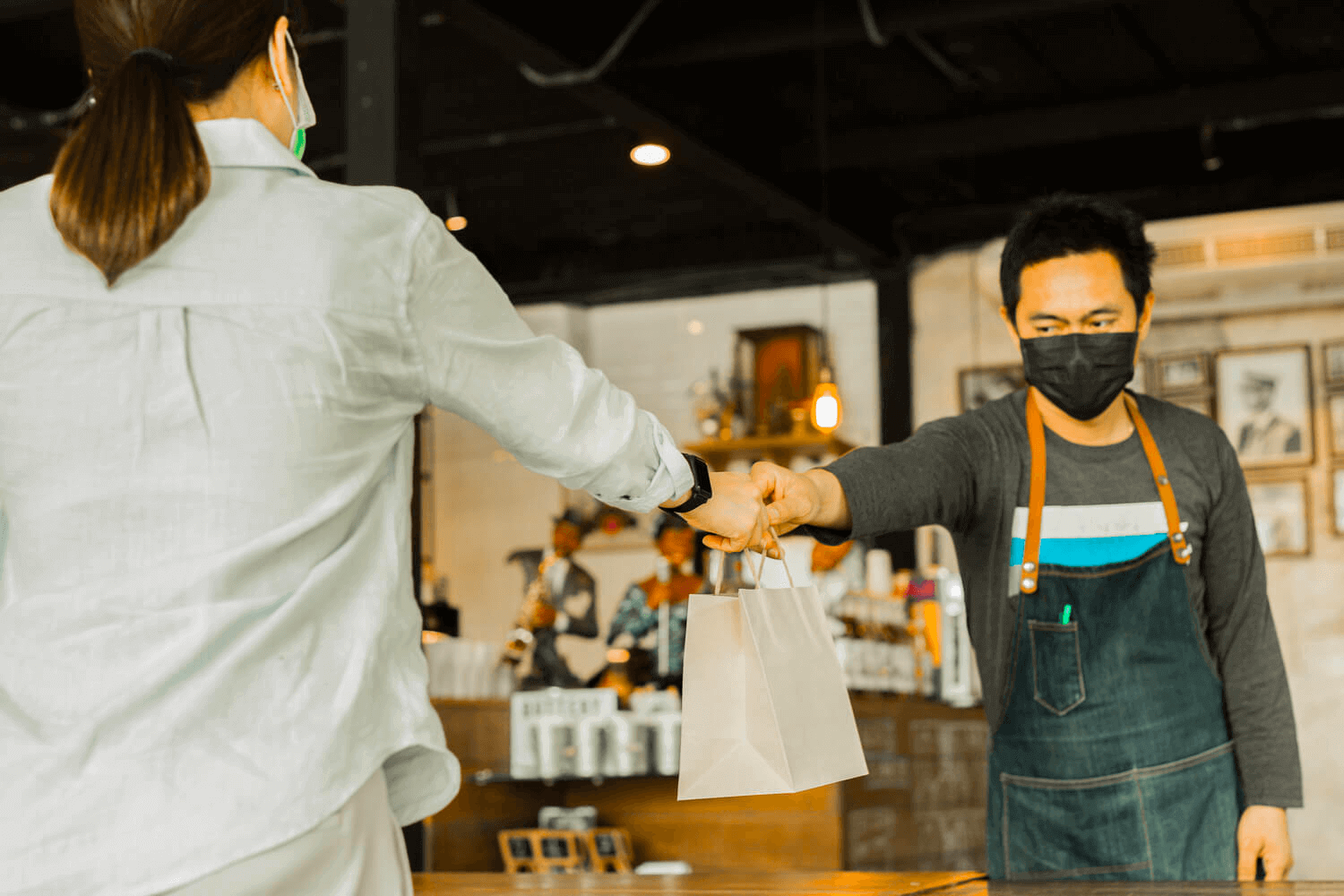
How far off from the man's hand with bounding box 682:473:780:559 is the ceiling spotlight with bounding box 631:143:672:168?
14.7 feet

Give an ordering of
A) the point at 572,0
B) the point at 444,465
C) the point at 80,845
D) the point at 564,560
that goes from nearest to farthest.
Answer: the point at 80,845 → the point at 572,0 → the point at 564,560 → the point at 444,465

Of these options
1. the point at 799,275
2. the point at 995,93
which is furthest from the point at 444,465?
the point at 995,93

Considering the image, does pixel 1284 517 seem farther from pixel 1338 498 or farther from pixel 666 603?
pixel 666 603

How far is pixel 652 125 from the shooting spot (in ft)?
18.3

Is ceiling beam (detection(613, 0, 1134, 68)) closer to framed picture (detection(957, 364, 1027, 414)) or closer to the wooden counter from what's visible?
framed picture (detection(957, 364, 1027, 414))

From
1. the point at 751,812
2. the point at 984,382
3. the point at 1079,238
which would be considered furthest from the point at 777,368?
the point at 1079,238

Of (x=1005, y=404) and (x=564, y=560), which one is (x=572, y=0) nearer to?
(x=564, y=560)

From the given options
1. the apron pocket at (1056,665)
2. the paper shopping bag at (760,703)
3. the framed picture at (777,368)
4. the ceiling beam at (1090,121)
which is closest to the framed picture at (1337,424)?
the ceiling beam at (1090,121)

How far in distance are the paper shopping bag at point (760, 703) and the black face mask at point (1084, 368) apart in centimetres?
73

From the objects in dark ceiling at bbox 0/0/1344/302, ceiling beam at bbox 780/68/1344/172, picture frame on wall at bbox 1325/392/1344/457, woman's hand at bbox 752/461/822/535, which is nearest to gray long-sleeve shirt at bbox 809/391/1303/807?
woman's hand at bbox 752/461/822/535

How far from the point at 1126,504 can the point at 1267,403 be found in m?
5.75

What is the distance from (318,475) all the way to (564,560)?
18.3 feet

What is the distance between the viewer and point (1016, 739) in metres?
2.04

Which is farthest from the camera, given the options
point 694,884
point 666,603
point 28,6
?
point 666,603
